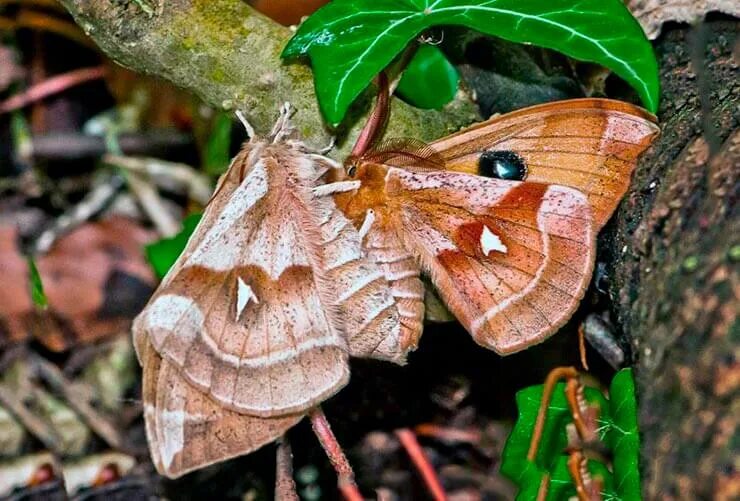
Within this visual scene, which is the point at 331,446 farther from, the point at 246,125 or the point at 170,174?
the point at 170,174

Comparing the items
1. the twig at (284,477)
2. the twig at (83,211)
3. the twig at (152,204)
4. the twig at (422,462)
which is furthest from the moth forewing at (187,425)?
the twig at (83,211)

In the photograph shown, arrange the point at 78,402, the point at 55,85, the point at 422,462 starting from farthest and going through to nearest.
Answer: the point at 55,85 → the point at 78,402 → the point at 422,462

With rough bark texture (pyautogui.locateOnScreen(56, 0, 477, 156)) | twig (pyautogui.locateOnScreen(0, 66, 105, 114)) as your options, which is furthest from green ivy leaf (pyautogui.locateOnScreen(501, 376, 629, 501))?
twig (pyautogui.locateOnScreen(0, 66, 105, 114))

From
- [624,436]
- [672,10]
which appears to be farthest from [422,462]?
[672,10]

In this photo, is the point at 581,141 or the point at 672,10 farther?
the point at 672,10

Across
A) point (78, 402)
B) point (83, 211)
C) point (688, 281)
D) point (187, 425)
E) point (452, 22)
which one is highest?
point (452, 22)

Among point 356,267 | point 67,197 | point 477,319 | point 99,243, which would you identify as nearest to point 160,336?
point 356,267

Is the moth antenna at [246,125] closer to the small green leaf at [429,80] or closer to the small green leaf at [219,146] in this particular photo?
the small green leaf at [429,80]
